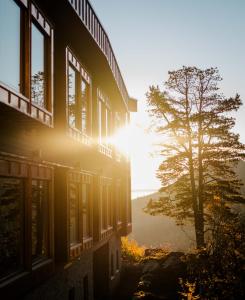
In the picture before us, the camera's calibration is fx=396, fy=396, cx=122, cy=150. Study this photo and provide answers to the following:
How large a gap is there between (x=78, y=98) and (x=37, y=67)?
159 inches

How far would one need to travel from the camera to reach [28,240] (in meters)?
8.34

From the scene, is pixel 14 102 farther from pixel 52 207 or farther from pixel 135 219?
pixel 135 219

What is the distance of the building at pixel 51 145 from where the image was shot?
766cm

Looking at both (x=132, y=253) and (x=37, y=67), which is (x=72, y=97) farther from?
(x=132, y=253)

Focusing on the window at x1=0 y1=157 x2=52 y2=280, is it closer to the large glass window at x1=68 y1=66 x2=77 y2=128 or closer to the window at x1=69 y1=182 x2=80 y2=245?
the window at x1=69 y1=182 x2=80 y2=245

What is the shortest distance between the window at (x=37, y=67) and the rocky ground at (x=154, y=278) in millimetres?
13962

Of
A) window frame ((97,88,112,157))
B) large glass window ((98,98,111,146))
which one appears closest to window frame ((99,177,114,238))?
window frame ((97,88,112,157))

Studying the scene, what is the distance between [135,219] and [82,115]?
141 metres

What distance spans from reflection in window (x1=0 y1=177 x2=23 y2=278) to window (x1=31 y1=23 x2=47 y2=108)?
2149 millimetres

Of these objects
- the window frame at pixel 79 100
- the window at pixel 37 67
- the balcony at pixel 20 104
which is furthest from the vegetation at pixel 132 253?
the balcony at pixel 20 104

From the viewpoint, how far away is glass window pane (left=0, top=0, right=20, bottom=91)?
735 cm

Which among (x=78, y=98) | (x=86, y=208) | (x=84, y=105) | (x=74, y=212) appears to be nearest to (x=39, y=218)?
(x=74, y=212)

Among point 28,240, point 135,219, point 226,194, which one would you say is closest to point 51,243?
point 28,240

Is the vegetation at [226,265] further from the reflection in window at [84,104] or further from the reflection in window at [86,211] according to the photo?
the reflection in window at [84,104]
